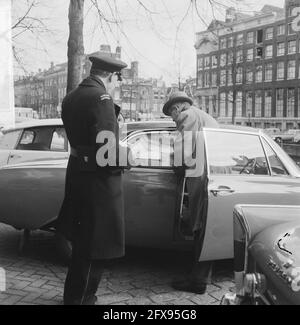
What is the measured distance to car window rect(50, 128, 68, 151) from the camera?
6.61m

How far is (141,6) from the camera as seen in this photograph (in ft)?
20.3

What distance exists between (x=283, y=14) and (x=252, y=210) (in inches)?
199

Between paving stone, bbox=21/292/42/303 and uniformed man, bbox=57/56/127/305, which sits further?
paving stone, bbox=21/292/42/303

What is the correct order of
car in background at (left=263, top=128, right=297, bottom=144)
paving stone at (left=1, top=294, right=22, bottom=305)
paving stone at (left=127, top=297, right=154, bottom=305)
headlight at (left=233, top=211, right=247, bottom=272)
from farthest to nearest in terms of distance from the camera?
car in background at (left=263, top=128, right=297, bottom=144), paving stone at (left=127, top=297, right=154, bottom=305), paving stone at (left=1, top=294, right=22, bottom=305), headlight at (left=233, top=211, right=247, bottom=272)

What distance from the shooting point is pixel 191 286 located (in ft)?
12.4

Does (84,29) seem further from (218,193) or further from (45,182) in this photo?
(218,193)

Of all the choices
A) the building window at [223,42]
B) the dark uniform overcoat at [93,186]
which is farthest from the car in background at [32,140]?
the dark uniform overcoat at [93,186]

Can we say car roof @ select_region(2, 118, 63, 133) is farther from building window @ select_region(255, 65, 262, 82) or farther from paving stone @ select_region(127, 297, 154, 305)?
building window @ select_region(255, 65, 262, 82)

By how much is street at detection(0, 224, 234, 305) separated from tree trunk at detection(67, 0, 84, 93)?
277 cm

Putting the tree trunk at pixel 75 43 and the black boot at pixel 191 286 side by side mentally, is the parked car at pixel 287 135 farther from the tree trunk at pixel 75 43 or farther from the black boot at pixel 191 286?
the black boot at pixel 191 286

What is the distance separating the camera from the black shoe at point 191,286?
147 inches

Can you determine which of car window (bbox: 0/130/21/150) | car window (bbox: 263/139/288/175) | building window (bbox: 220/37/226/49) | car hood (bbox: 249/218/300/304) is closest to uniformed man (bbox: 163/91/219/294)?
car window (bbox: 263/139/288/175)

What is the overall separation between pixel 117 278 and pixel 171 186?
3.17ft

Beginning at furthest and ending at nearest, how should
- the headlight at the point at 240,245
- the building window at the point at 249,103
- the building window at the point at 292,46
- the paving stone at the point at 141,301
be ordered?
the building window at the point at 249,103, the building window at the point at 292,46, the paving stone at the point at 141,301, the headlight at the point at 240,245
